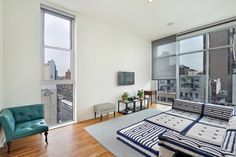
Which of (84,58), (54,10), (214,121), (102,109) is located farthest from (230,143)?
(54,10)

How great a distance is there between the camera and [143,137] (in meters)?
2.38

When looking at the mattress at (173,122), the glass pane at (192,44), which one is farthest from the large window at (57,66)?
the glass pane at (192,44)

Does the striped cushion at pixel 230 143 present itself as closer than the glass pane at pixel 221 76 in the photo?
Yes

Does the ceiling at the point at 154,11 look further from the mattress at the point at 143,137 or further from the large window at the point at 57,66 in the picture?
the mattress at the point at 143,137

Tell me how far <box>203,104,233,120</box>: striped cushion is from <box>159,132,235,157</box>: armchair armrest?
2.35 m

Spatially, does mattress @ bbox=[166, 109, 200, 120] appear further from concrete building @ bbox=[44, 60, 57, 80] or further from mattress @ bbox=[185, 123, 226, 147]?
concrete building @ bbox=[44, 60, 57, 80]

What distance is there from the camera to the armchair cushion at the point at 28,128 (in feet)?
7.04

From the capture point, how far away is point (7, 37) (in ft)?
8.48

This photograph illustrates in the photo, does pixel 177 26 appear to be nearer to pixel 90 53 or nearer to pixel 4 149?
pixel 90 53

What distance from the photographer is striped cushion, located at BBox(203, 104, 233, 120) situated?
3.01 meters

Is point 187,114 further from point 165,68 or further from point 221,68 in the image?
point 165,68

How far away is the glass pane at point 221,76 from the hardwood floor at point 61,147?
4.27 metres

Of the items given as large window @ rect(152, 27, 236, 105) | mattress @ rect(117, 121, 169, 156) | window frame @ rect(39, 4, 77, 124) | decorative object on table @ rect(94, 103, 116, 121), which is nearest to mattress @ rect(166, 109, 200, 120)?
mattress @ rect(117, 121, 169, 156)

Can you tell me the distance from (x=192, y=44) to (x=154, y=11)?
2.47 metres
